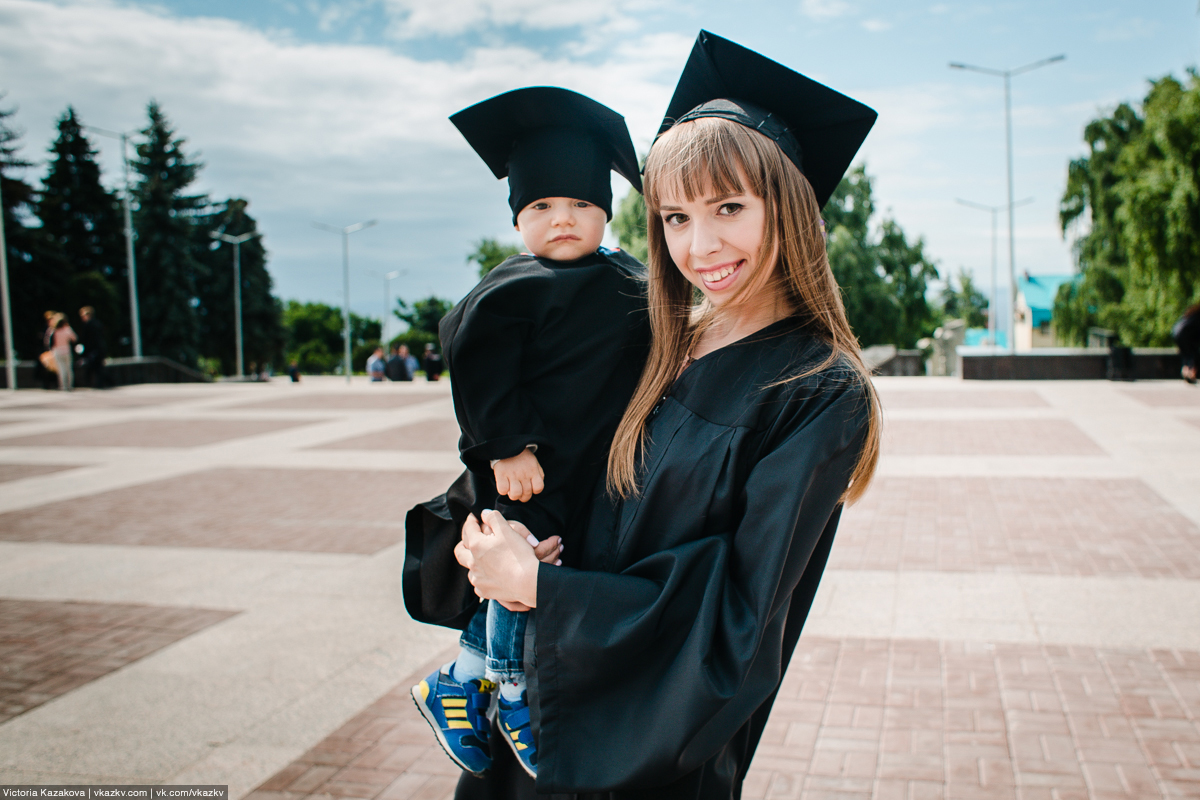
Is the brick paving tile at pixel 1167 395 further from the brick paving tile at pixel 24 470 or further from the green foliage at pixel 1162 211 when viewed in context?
the brick paving tile at pixel 24 470

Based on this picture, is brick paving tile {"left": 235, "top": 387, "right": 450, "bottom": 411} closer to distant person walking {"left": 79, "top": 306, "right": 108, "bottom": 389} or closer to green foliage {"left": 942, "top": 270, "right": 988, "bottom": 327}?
distant person walking {"left": 79, "top": 306, "right": 108, "bottom": 389}

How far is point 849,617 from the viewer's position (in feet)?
15.2

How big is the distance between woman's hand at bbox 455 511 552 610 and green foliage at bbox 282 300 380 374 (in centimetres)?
8992

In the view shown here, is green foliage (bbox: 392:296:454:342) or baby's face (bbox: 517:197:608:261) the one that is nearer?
baby's face (bbox: 517:197:608:261)

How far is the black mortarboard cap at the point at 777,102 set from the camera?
1469mm

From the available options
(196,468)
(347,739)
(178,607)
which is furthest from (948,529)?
(196,468)

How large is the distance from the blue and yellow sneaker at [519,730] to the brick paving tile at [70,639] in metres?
3.02

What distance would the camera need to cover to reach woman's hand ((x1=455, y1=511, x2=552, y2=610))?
135cm

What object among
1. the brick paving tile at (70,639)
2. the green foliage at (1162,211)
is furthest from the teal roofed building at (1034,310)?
the brick paving tile at (70,639)

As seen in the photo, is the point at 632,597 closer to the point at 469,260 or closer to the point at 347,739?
the point at 347,739

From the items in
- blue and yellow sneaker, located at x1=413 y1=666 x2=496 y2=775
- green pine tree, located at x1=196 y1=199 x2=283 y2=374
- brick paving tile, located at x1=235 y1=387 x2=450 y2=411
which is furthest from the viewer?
green pine tree, located at x1=196 y1=199 x2=283 y2=374

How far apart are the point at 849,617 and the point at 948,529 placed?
2.16m

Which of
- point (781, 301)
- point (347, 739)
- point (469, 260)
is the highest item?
point (469, 260)

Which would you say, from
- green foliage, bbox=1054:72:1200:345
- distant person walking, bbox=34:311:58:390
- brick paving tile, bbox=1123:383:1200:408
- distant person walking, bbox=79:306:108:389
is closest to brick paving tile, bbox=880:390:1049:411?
brick paving tile, bbox=1123:383:1200:408
